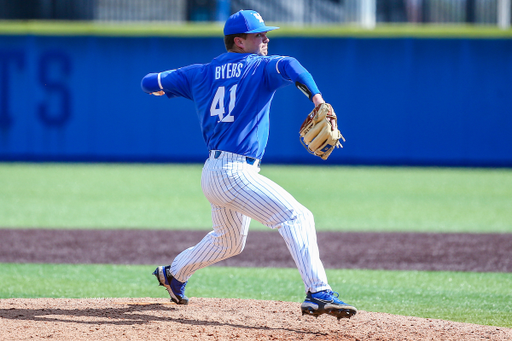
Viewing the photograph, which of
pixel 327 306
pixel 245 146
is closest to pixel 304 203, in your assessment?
pixel 245 146

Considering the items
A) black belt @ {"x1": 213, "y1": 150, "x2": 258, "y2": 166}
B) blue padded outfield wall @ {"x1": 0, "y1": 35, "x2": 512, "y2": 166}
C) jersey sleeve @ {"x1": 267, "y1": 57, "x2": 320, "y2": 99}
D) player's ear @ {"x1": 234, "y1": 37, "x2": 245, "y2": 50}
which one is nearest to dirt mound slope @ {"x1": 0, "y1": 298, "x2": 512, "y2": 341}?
black belt @ {"x1": 213, "y1": 150, "x2": 258, "y2": 166}

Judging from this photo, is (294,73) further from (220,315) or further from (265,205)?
(220,315)

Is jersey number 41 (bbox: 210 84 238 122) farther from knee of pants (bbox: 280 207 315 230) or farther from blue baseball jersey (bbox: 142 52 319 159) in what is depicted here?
knee of pants (bbox: 280 207 315 230)

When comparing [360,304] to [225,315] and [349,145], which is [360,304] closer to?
[225,315]

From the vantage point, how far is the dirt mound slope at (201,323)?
3.70m

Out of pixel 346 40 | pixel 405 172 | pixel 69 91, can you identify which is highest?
pixel 346 40

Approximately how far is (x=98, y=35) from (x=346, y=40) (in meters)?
5.07

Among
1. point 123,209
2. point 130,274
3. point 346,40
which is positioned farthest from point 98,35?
point 130,274

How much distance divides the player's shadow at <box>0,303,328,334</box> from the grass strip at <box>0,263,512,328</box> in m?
0.72

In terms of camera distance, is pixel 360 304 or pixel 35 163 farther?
pixel 35 163

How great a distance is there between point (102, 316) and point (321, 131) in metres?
1.68

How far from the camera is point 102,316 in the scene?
13.5 feet

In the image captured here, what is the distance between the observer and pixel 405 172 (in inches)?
545

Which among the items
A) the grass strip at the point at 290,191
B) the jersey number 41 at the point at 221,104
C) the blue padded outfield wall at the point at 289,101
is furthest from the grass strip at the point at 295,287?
the blue padded outfield wall at the point at 289,101
